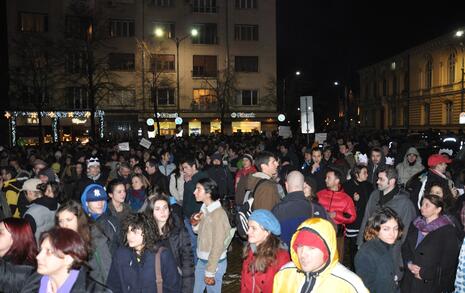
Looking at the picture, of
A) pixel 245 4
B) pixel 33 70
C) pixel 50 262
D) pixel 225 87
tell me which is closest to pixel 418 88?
pixel 245 4

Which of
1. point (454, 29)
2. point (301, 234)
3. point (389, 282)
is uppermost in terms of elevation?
point (454, 29)

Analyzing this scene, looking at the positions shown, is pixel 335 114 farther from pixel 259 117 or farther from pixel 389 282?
pixel 389 282

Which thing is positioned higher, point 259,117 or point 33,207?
point 259,117

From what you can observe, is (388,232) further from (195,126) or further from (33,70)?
(195,126)

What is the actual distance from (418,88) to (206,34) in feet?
99.6

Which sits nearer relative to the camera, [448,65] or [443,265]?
[443,265]

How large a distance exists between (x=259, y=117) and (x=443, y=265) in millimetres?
46978

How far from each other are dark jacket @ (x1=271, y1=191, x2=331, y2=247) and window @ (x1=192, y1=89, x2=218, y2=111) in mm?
45311

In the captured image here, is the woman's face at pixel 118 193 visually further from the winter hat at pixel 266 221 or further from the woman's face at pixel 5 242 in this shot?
the winter hat at pixel 266 221

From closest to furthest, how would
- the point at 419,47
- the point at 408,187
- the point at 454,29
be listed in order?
the point at 408,187 < the point at 454,29 < the point at 419,47

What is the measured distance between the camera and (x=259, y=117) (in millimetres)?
51719

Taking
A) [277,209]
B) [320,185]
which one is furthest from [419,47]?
[277,209]

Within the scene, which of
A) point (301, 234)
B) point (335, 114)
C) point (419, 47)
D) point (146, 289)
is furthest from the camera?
point (335, 114)

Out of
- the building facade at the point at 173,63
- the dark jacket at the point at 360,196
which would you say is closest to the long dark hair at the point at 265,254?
the dark jacket at the point at 360,196
